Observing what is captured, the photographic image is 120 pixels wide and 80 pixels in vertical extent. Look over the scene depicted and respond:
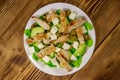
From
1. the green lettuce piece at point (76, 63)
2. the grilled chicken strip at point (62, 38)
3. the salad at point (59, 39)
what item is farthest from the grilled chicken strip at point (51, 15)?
the green lettuce piece at point (76, 63)

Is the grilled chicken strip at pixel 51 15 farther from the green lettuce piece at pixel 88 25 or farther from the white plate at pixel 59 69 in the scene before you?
the green lettuce piece at pixel 88 25

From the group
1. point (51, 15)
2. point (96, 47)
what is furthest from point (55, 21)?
point (96, 47)

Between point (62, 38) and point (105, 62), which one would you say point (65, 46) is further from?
point (105, 62)

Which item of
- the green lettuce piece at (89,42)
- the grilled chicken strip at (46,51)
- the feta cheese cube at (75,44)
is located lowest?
the grilled chicken strip at (46,51)

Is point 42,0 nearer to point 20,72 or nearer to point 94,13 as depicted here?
point 94,13

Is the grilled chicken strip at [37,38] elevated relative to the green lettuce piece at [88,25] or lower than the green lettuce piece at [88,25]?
lower

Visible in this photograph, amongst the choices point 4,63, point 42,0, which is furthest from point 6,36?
point 42,0
